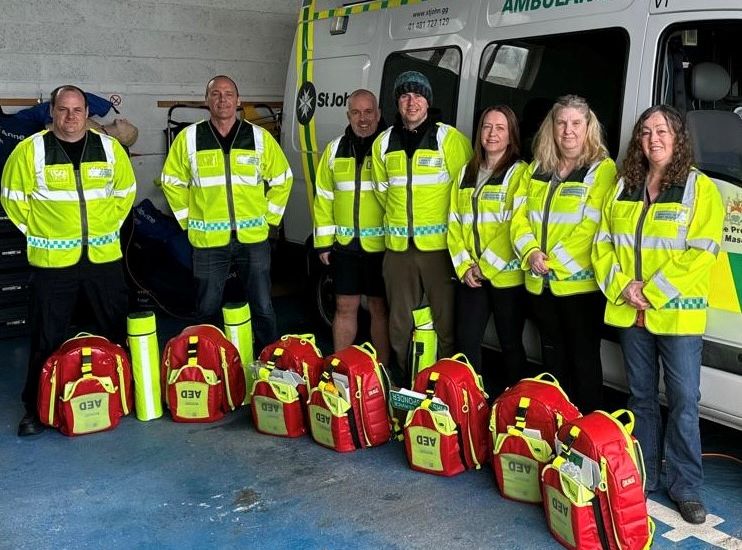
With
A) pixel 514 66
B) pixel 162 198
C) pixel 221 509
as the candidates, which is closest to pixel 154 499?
pixel 221 509

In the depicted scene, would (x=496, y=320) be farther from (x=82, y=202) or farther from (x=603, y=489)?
(x=82, y=202)

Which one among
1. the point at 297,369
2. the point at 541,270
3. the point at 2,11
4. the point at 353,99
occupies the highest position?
the point at 2,11

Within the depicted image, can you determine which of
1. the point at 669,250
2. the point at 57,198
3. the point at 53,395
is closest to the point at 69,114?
the point at 57,198

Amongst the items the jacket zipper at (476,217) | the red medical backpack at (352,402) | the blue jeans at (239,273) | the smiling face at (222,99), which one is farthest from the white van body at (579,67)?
the blue jeans at (239,273)

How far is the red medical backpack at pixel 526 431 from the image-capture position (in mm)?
3699

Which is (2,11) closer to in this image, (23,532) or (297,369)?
(297,369)

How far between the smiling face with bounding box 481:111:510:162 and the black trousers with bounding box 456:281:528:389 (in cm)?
67

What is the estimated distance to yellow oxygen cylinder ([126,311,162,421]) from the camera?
4793mm

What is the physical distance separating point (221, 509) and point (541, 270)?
1746 millimetres

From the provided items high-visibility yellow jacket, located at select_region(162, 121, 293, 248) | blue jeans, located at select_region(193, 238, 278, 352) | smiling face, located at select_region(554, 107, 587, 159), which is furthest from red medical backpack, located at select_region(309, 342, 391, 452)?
smiling face, located at select_region(554, 107, 587, 159)

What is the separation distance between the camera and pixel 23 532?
3.68 m

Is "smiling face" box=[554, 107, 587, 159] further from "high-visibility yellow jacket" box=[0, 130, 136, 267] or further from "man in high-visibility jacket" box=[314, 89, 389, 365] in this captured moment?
"high-visibility yellow jacket" box=[0, 130, 136, 267]

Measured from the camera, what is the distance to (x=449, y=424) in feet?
13.1

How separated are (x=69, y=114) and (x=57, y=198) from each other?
1.44 ft
